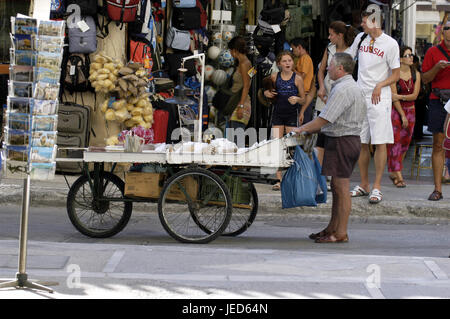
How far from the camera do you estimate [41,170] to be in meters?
6.30

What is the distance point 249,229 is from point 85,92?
3.44 meters

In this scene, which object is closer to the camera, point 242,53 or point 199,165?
point 199,165

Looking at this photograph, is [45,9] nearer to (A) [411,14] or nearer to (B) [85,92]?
(B) [85,92]

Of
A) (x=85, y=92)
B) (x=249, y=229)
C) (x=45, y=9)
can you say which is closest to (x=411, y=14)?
(x=85, y=92)

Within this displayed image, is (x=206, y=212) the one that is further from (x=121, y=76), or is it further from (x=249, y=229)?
(x=121, y=76)

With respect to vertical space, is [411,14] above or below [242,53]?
above

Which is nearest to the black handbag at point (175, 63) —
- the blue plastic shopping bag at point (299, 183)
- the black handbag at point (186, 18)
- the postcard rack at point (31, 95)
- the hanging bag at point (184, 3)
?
the black handbag at point (186, 18)

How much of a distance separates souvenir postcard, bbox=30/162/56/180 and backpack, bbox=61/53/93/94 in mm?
5807

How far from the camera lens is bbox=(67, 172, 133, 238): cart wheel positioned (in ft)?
29.6

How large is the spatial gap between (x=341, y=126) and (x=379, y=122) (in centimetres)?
224

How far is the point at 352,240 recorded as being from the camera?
9367mm
